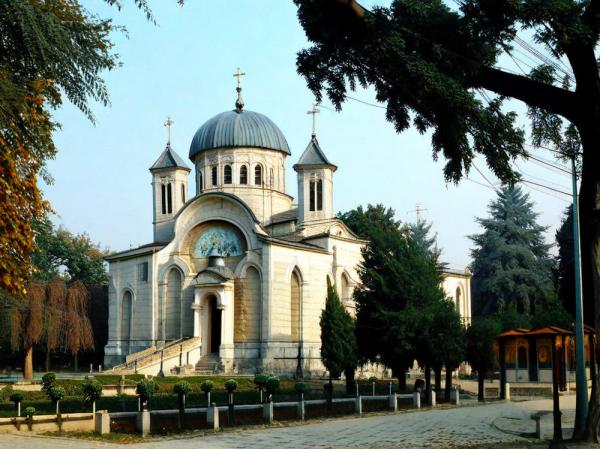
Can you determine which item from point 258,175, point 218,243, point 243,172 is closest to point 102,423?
point 218,243

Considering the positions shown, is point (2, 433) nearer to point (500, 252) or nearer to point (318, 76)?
point (318, 76)

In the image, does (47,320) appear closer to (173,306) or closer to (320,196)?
(173,306)

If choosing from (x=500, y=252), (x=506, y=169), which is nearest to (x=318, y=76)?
(x=506, y=169)

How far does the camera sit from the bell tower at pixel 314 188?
4200cm

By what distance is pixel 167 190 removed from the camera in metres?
46.3

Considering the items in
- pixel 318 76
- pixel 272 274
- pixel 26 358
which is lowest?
pixel 26 358

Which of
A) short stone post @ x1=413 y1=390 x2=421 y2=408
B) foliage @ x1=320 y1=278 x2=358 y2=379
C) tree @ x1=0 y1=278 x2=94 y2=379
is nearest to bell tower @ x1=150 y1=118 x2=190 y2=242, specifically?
tree @ x1=0 y1=278 x2=94 y2=379

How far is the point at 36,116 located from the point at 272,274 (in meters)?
28.5

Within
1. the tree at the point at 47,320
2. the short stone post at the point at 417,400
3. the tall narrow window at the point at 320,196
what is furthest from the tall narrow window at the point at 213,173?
the short stone post at the point at 417,400

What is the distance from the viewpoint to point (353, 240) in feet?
139

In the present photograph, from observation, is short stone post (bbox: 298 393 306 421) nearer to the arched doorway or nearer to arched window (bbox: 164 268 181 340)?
the arched doorway

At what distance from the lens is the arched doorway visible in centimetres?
4078

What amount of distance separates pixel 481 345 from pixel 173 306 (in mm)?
18113

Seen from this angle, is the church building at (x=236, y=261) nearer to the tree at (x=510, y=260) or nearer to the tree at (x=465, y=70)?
the tree at (x=510, y=260)
